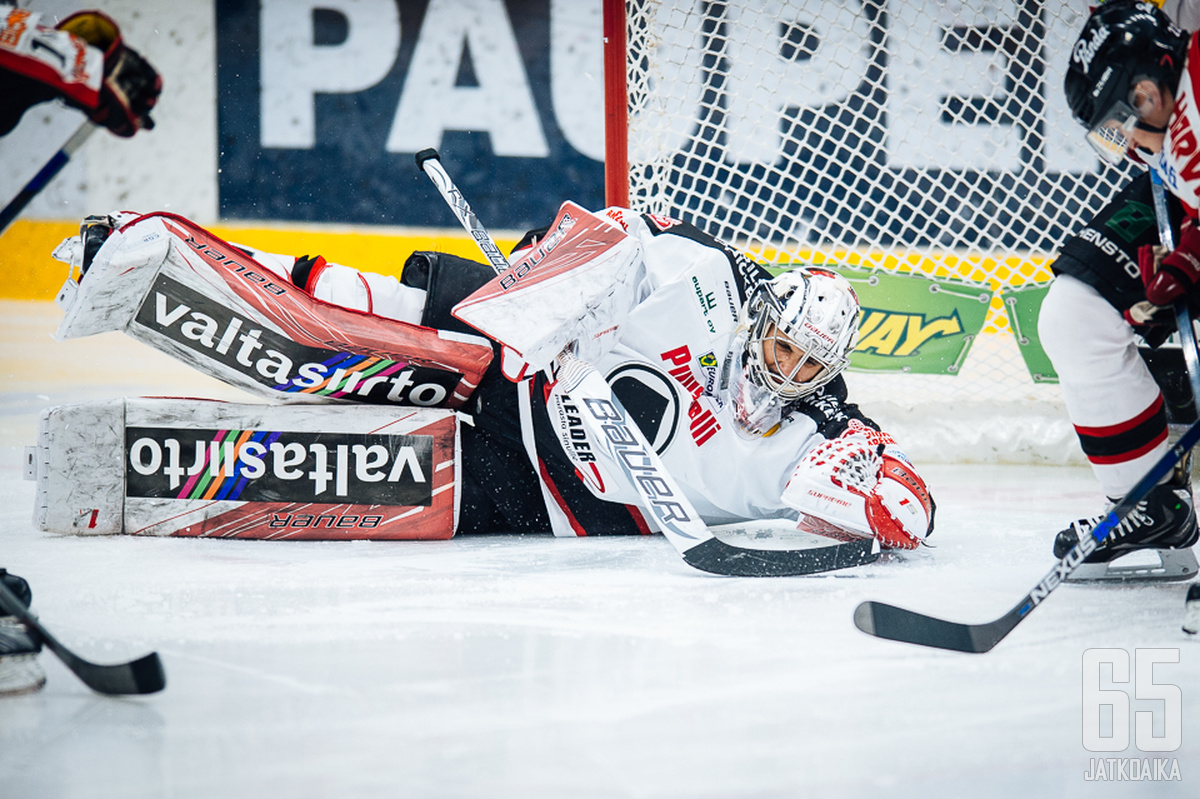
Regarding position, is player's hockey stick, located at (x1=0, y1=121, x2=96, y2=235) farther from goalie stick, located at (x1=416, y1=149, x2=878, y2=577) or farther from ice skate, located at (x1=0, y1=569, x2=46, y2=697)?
goalie stick, located at (x1=416, y1=149, x2=878, y2=577)

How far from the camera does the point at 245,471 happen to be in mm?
1944

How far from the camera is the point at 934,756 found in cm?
93

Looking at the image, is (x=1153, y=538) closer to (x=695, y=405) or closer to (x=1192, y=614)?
(x=1192, y=614)

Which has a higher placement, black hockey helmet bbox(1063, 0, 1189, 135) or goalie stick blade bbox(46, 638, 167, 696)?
black hockey helmet bbox(1063, 0, 1189, 135)

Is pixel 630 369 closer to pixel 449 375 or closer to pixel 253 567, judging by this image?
pixel 449 375

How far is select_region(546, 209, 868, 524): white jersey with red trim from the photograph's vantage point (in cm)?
199

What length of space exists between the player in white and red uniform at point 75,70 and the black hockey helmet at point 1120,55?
4.04 ft

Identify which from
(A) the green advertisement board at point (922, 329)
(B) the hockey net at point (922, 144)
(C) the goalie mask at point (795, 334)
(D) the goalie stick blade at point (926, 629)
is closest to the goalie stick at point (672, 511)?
(C) the goalie mask at point (795, 334)

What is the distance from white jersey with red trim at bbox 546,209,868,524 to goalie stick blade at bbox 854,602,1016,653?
0.69 metres

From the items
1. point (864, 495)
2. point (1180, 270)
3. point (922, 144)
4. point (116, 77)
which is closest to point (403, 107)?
point (922, 144)

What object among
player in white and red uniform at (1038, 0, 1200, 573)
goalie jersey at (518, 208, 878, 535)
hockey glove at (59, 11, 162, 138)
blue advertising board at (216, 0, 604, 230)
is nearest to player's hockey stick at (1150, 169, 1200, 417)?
player in white and red uniform at (1038, 0, 1200, 573)

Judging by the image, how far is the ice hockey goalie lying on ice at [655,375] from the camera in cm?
179

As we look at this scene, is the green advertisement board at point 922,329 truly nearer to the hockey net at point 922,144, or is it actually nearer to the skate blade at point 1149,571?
the hockey net at point 922,144

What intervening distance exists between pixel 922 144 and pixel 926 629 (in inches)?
95.8
